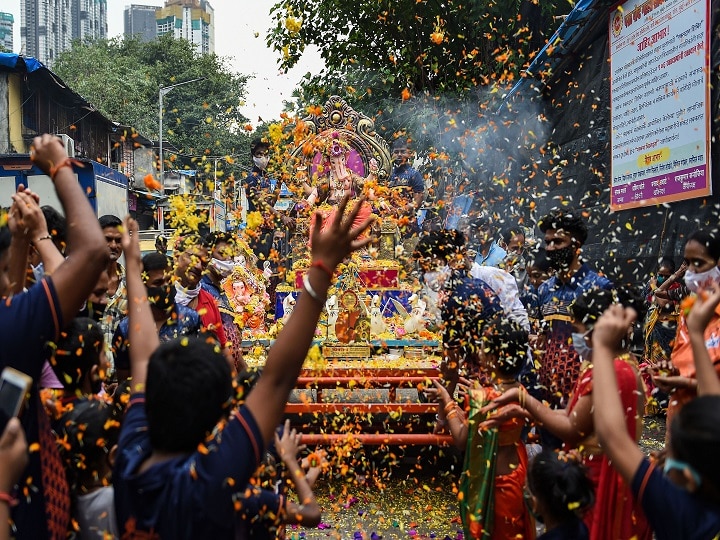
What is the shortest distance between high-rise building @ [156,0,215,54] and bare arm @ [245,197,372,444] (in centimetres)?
10334

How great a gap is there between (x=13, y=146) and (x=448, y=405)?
70.0 feet

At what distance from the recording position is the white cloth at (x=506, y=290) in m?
6.75

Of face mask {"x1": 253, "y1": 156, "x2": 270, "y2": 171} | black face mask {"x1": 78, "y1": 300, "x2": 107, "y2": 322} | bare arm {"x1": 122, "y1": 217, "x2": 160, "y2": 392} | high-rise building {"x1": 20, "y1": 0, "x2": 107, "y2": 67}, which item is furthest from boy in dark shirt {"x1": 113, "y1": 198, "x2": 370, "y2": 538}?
high-rise building {"x1": 20, "y1": 0, "x2": 107, "y2": 67}

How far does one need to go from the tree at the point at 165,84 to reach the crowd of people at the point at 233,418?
90.5 feet

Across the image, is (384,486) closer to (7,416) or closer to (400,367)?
(400,367)

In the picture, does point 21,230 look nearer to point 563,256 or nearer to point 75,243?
point 75,243

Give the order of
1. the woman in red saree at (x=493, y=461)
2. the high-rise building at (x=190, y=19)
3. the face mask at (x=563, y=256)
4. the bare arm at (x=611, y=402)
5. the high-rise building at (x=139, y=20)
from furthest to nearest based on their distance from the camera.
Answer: the high-rise building at (x=139, y=20), the high-rise building at (x=190, y=19), the face mask at (x=563, y=256), the woman in red saree at (x=493, y=461), the bare arm at (x=611, y=402)

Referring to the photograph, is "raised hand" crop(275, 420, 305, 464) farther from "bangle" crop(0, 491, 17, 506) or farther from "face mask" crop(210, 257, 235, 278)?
"face mask" crop(210, 257, 235, 278)

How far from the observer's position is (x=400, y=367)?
23.6ft


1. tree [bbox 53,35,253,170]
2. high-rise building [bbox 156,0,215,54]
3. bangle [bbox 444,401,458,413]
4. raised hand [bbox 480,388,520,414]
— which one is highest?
high-rise building [bbox 156,0,215,54]

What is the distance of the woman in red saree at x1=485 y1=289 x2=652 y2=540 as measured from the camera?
355 centimetres

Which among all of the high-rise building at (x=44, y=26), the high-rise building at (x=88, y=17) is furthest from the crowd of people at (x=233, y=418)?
the high-rise building at (x=88, y=17)

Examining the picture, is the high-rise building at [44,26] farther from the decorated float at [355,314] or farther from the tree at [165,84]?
the decorated float at [355,314]

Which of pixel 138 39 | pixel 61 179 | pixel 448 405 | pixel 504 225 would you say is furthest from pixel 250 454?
pixel 138 39
